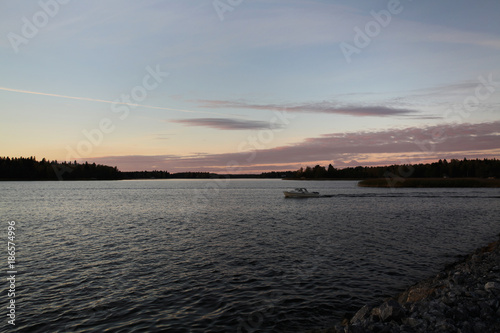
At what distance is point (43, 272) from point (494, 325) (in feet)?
84.4

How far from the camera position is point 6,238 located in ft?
112

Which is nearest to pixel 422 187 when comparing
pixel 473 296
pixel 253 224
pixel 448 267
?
pixel 253 224

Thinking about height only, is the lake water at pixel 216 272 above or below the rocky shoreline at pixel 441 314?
below

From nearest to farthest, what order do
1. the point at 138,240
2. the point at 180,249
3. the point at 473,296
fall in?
the point at 473,296 → the point at 180,249 → the point at 138,240

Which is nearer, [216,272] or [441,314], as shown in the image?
[441,314]

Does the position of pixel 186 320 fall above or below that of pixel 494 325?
below

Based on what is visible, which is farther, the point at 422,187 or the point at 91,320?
the point at 422,187

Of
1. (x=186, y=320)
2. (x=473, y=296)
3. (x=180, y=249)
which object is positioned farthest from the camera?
(x=180, y=249)

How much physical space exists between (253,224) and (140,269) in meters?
24.0

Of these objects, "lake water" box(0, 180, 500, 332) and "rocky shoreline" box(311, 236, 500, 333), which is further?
"lake water" box(0, 180, 500, 332)

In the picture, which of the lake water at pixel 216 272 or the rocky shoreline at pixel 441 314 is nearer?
the rocky shoreline at pixel 441 314

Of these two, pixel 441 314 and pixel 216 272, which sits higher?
pixel 441 314

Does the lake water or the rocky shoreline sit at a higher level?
the rocky shoreline

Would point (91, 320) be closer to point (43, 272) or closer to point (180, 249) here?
point (43, 272)
